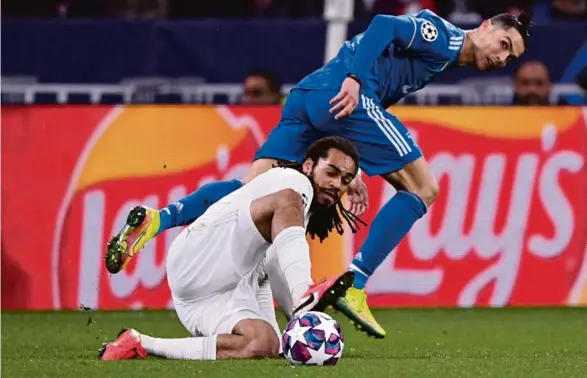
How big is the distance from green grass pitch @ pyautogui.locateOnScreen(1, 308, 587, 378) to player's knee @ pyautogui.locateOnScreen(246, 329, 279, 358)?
0.18 m

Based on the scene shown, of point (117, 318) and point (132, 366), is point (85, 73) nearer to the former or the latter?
point (117, 318)

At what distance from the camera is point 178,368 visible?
270 inches

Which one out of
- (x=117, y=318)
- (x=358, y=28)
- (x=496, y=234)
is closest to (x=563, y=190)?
(x=496, y=234)

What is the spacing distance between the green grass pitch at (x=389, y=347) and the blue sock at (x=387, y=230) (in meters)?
0.46

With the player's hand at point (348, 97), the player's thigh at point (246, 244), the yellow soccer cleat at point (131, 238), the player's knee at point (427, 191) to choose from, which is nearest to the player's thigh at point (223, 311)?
the player's thigh at point (246, 244)

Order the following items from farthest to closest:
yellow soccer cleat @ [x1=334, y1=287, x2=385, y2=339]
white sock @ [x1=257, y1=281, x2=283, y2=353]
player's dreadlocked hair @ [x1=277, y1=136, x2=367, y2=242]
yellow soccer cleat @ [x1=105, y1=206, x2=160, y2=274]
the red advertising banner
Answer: the red advertising banner → yellow soccer cleat @ [x1=105, y1=206, x2=160, y2=274] → white sock @ [x1=257, y1=281, x2=283, y2=353] → yellow soccer cleat @ [x1=334, y1=287, x2=385, y2=339] → player's dreadlocked hair @ [x1=277, y1=136, x2=367, y2=242]

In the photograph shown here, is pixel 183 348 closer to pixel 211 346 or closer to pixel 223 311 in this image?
pixel 211 346

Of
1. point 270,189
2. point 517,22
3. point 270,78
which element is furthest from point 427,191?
point 270,78

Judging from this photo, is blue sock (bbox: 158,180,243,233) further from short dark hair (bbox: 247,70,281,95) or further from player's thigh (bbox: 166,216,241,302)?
short dark hair (bbox: 247,70,281,95)

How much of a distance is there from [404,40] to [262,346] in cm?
201

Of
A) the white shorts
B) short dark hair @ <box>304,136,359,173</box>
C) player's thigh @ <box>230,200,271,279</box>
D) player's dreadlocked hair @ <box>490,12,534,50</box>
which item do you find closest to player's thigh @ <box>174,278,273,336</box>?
the white shorts

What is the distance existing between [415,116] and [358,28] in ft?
5.06

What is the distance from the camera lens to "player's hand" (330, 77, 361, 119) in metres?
8.15

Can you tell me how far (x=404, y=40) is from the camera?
27.8ft
